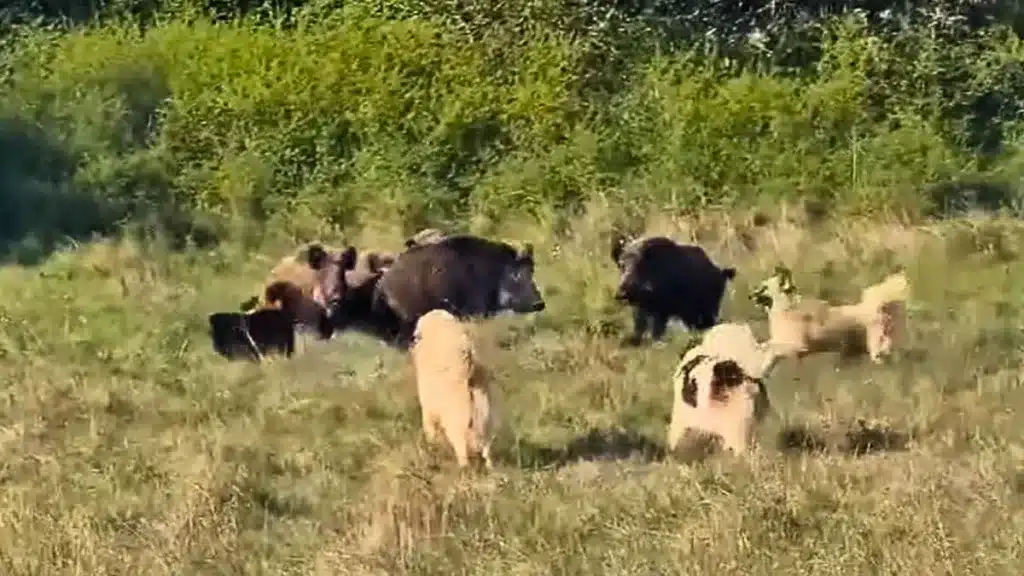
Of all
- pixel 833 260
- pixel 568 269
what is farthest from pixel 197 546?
pixel 833 260

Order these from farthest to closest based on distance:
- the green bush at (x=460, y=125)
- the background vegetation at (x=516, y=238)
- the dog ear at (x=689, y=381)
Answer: the green bush at (x=460, y=125)
the dog ear at (x=689, y=381)
the background vegetation at (x=516, y=238)

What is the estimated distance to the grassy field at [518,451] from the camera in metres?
6.08

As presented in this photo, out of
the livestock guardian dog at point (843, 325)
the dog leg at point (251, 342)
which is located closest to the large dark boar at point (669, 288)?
the livestock guardian dog at point (843, 325)

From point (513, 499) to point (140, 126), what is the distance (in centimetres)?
954

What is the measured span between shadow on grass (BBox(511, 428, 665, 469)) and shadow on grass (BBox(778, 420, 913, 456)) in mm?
506

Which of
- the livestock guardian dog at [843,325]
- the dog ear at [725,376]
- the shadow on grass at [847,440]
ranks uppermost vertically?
the dog ear at [725,376]

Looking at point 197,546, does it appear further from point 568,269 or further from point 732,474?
point 568,269

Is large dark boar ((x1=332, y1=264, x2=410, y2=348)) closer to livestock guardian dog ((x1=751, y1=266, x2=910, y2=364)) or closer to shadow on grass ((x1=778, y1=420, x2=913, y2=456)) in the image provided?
livestock guardian dog ((x1=751, y1=266, x2=910, y2=364))

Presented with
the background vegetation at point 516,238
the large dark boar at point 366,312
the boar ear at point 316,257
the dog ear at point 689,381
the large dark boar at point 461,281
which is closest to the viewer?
the background vegetation at point 516,238

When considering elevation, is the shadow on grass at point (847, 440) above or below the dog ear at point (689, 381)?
below

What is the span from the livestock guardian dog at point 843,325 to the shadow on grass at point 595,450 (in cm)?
170

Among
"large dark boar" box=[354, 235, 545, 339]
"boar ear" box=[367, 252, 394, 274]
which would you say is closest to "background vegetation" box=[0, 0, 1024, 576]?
"large dark boar" box=[354, 235, 545, 339]

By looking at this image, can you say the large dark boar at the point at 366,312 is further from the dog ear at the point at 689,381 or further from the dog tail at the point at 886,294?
the dog ear at the point at 689,381

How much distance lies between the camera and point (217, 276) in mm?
12242
